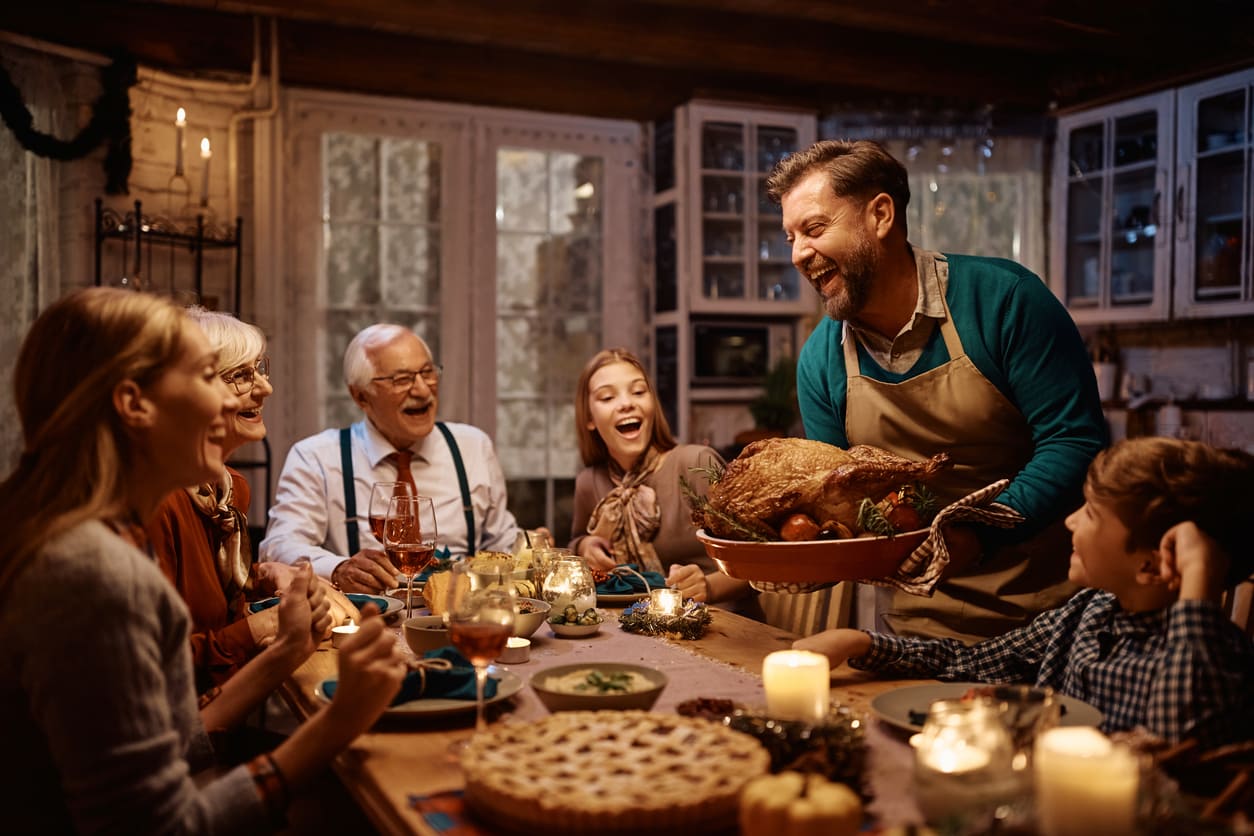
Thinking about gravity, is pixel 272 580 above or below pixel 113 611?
below

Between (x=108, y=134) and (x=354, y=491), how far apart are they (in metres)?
2.08

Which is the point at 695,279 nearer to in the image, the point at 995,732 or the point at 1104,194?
the point at 1104,194

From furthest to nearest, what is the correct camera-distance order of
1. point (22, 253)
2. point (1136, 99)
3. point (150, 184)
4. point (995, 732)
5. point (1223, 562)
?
point (1136, 99)
point (150, 184)
point (22, 253)
point (1223, 562)
point (995, 732)

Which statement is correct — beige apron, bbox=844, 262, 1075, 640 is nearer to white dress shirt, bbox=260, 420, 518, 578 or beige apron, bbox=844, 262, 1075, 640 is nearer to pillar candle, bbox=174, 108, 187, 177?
white dress shirt, bbox=260, 420, 518, 578

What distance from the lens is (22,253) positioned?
4.21m

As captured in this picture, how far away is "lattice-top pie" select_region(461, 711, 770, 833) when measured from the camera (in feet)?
3.67

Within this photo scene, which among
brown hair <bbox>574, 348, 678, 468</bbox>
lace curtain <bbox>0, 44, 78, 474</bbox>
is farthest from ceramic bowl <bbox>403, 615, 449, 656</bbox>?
lace curtain <bbox>0, 44, 78, 474</bbox>

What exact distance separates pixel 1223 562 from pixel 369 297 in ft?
14.4


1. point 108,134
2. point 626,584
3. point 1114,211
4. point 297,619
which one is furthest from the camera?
point 1114,211

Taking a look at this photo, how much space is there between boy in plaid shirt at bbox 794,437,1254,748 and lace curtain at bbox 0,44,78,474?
12.8 ft

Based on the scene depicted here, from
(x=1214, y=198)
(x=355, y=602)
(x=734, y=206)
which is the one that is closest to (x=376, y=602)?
(x=355, y=602)

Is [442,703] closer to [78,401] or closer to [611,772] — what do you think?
[611,772]

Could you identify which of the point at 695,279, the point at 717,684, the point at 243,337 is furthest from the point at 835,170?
the point at 695,279

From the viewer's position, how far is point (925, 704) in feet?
5.04
